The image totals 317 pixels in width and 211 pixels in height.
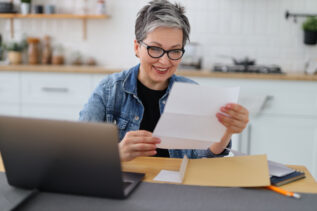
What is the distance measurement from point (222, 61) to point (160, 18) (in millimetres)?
2134

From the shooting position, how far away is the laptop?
31.5 inches

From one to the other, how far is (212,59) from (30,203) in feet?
9.04

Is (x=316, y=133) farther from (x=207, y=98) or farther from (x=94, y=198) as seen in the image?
(x=94, y=198)

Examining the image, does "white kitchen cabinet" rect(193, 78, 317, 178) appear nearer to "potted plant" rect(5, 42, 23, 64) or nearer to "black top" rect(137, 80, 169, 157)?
"black top" rect(137, 80, 169, 157)

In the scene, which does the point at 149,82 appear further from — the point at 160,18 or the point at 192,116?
the point at 192,116

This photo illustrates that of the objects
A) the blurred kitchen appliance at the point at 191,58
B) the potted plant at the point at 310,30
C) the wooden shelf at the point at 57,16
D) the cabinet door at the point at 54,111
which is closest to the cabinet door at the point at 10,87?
the cabinet door at the point at 54,111

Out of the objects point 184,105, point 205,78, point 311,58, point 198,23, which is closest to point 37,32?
point 198,23

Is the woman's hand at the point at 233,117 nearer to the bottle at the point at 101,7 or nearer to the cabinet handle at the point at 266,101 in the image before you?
the cabinet handle at the point at 266,101

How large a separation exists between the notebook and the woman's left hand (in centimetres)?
19

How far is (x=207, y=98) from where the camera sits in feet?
3.21

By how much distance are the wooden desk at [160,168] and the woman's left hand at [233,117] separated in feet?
0.67

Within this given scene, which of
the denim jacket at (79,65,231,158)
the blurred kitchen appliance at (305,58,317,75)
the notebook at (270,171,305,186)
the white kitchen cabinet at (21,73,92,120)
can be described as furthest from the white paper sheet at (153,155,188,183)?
the blurred kitchen appliance at (305,58,317,75)

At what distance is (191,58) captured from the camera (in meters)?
3.18

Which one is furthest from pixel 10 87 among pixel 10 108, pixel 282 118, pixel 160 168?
pixel 160 168
